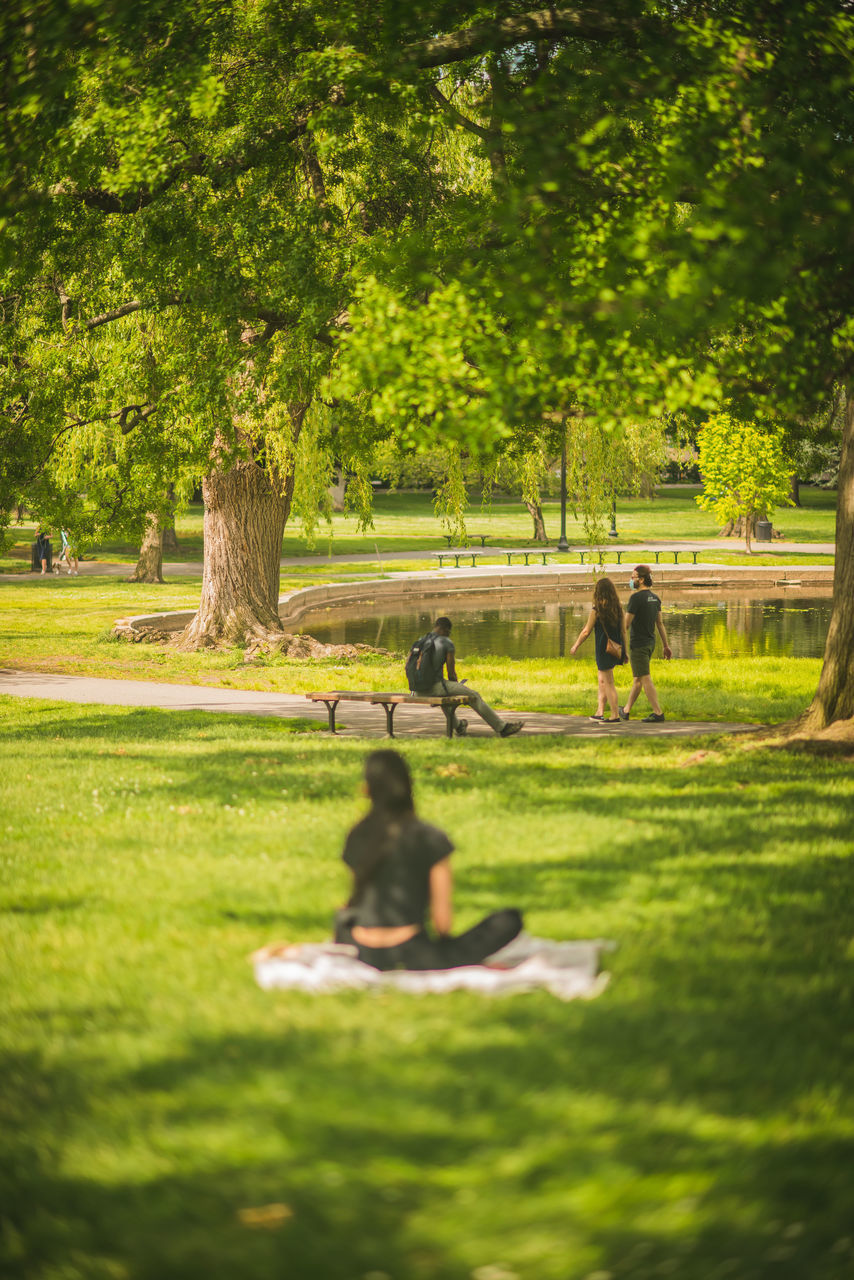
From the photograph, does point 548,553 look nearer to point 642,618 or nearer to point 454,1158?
point 642,618

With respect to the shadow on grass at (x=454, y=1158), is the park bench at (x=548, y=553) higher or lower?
higher

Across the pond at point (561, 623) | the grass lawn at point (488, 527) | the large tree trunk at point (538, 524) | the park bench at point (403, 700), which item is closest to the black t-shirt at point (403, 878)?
the park bench at point (403, 700)

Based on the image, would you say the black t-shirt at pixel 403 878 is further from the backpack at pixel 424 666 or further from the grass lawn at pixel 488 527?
the grass lawn at pixel 488 527

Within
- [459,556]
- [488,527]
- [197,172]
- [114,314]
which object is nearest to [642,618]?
[197,172]

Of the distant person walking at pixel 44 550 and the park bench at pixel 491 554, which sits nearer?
the distant person walking at pixel 44 550

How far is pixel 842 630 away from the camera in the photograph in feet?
36.1

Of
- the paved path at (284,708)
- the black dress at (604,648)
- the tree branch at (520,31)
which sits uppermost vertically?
the tree branch at (520,31)

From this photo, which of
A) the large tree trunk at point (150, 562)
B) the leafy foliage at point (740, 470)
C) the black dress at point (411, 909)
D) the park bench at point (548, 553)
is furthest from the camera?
the leafy foliage at point (740, 470)

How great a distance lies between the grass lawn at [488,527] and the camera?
160 feet

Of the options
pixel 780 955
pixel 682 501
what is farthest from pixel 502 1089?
pixel 682 501

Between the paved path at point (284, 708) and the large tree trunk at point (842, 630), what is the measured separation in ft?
5.40

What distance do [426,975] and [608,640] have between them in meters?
9.49

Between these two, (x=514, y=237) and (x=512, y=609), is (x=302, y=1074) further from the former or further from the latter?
(x=512, y=609)

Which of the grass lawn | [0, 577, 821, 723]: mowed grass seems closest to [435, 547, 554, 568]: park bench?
the grass lawn
